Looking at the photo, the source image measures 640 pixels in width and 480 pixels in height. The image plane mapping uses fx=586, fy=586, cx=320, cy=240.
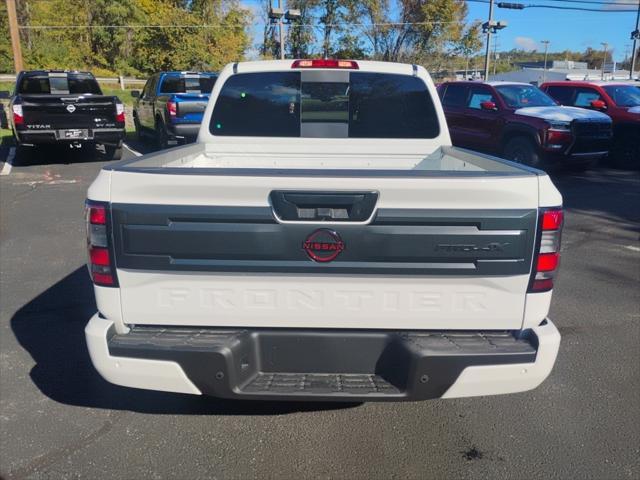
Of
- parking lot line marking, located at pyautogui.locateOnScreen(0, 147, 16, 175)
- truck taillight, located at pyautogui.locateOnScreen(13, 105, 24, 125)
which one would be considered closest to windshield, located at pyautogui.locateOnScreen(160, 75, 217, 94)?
truck taillight, located at pyautogui.locateOnScreen(13, 105, 24, 125)

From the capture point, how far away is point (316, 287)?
103 inches

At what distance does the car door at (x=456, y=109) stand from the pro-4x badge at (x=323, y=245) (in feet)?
37.6

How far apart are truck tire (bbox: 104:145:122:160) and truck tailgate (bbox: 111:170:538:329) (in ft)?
39.3

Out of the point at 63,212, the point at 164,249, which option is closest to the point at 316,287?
the point at 164,249

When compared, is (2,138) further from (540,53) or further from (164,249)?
(540,53)

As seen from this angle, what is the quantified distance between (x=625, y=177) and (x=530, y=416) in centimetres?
1097

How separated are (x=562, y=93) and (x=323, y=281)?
14.2 metres

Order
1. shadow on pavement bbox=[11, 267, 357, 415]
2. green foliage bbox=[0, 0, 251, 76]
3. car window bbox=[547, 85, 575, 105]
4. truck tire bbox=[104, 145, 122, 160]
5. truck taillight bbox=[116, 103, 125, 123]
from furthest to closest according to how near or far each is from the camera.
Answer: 1. green foliage bbox=[0, 0, 251, 76]
2. car window bbox=[547, 85, 575, 105]
3. truck tire bbox=[104, 145, 122, 160]
4. truck taillight bbox=[116, 103, 125, 123]
5. shadow on pavement bbox=[11, 267, 357, 415]

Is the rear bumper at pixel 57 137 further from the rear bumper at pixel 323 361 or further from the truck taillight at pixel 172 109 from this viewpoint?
the rear bumper at pixel 323 361

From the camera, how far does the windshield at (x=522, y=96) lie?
40.8 ft

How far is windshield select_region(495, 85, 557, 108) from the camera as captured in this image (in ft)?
40.8

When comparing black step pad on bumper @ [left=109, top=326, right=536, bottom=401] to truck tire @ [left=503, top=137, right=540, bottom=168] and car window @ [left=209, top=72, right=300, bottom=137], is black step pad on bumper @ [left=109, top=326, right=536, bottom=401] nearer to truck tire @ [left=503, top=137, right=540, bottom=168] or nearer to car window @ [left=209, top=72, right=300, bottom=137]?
car window @ [left=209, top=72, right=300, bottom=137]

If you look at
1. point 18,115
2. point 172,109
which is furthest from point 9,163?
point 172,109

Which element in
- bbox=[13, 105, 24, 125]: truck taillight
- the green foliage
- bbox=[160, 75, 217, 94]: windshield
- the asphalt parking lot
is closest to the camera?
the asphalt parking lot
